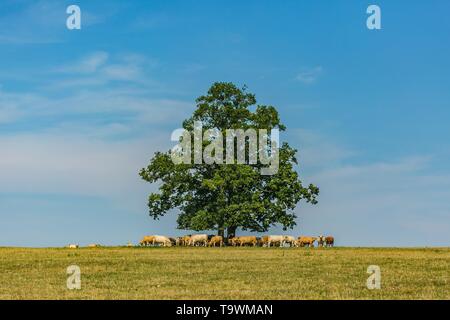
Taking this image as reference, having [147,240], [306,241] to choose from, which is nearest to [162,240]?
[147,240]

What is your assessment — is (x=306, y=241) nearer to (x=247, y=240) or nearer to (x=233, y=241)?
(x=247, y=240)

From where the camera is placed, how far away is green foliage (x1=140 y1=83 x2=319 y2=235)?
7356 centimetres

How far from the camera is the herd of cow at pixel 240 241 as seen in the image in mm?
76688

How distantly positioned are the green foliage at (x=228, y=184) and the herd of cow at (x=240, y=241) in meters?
1.31

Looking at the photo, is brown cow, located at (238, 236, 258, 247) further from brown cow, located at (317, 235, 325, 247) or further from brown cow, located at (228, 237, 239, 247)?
brown cow, located at (317, 235, 325, 247)

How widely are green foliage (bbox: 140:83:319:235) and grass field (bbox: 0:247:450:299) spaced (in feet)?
96.3

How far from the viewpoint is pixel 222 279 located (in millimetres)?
31266

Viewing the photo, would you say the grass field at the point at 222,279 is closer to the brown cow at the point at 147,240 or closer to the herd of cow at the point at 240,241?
the herd of cow at the point at 240,241

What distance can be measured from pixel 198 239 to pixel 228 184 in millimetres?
10806

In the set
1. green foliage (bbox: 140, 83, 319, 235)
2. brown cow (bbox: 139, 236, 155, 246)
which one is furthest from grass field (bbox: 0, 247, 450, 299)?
brown cow (bbox: 139, 236, 155, 246)
